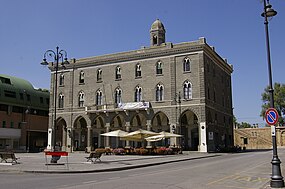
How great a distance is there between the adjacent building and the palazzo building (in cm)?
810

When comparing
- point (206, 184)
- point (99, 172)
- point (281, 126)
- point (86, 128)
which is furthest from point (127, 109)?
point (281, 126)

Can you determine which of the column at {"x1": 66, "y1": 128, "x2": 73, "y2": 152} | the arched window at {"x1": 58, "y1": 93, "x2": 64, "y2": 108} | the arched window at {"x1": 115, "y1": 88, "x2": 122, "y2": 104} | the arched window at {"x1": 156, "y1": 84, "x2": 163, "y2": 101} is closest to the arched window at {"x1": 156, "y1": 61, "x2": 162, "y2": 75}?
the arched window at {"x1": 156, "y1": 84, "x2": 163, "y2": 101}

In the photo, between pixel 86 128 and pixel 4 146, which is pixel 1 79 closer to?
pixel 4 146

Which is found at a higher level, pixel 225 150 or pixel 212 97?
pixel 212 97

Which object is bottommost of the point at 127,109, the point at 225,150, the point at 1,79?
the point at 225,150

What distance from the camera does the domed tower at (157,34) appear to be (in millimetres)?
52219

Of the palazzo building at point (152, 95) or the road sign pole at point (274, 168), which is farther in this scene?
the palazzo building at point (152, 95)

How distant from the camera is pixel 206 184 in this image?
12.5 m

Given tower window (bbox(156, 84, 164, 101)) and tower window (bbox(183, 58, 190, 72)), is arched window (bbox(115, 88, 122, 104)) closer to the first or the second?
tower window (bbox(156, 84, 164, 101))

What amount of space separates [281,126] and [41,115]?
163 ft

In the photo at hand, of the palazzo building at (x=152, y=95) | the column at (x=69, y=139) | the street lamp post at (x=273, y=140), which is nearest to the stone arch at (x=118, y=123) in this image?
the palazzo building at (x=152, y=95)

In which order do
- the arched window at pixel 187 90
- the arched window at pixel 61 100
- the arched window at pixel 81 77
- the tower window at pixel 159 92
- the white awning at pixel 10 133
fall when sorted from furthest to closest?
1. the white awning at pixel 10 133
2. the arched window at pixel 61 100
3. the arched window at pixel 81 77
4. the tower window at pixel 159 92
5. the arched window at pixel 187 90

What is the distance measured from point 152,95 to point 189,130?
7.13 meters

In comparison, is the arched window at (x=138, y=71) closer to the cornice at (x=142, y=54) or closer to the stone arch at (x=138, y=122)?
the cornice at (x=142, y=54)
